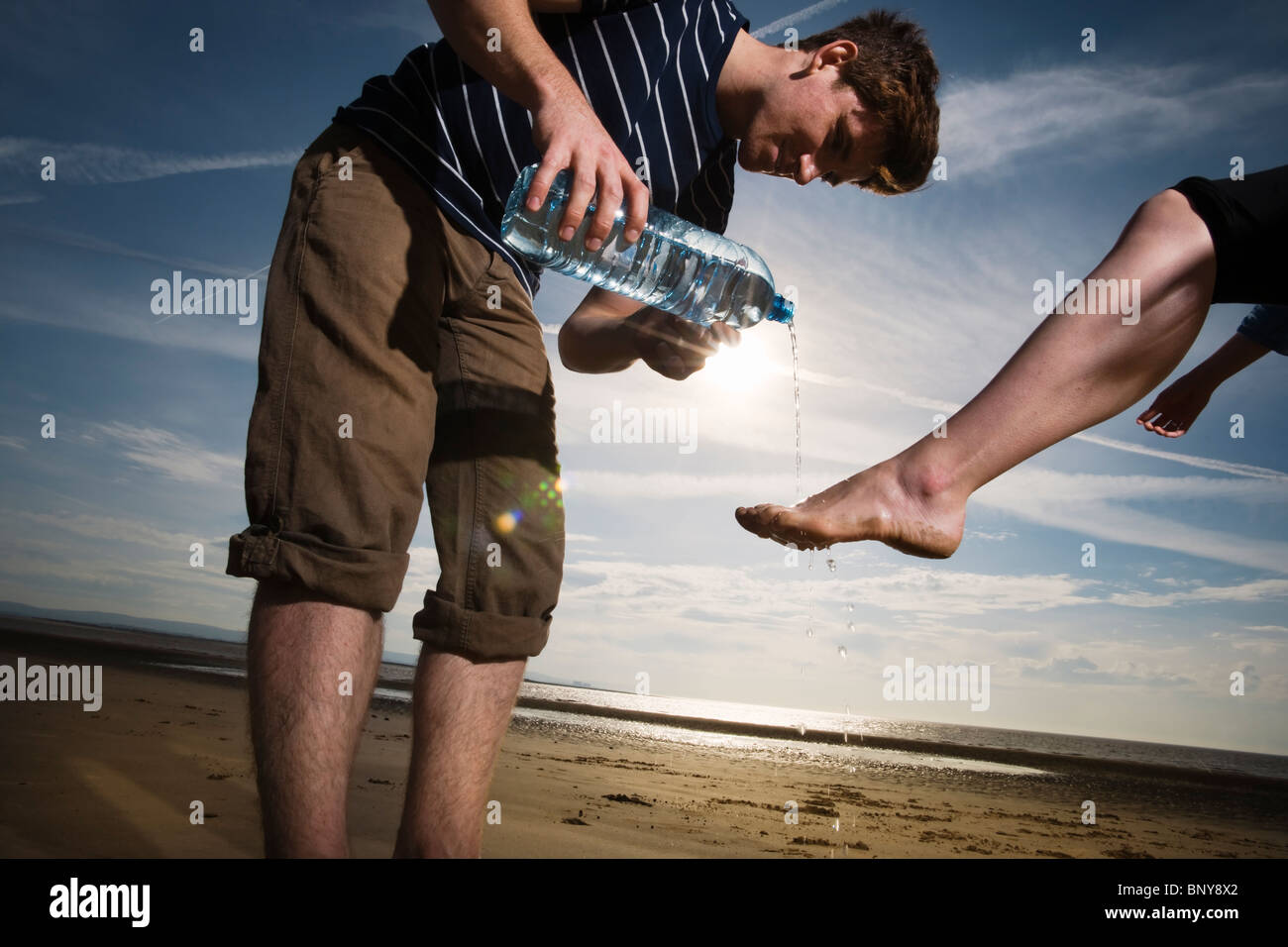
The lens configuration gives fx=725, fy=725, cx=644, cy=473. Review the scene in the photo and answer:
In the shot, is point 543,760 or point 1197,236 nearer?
point 1197,236

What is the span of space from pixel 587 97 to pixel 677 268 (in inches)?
33.7

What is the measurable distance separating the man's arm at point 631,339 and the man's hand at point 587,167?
2.37 feet

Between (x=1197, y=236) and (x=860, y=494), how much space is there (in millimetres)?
810

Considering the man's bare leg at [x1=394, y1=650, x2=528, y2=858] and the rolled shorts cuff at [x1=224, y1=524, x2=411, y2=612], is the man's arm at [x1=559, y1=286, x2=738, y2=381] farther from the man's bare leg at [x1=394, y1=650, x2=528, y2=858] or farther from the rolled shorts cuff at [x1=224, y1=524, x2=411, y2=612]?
the rolled shorts cuff at [x1=224, y1=524, x2=411, y2=612]

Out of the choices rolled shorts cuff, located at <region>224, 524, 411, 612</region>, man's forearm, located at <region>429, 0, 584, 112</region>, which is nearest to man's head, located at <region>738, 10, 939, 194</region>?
man's forearm, located at <region>429, 0, 584, 112</region>

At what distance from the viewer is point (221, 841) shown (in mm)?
2869

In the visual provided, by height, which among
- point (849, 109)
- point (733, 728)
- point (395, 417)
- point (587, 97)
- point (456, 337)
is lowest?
point (733, 728)

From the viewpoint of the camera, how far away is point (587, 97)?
1.66 metres

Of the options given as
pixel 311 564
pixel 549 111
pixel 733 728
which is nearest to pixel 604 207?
pixel 549 111

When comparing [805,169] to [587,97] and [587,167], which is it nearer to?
[587,97]

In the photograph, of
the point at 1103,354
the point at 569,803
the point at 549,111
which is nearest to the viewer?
the point at 549,111

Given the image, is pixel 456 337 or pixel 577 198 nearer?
pixel 577 198
